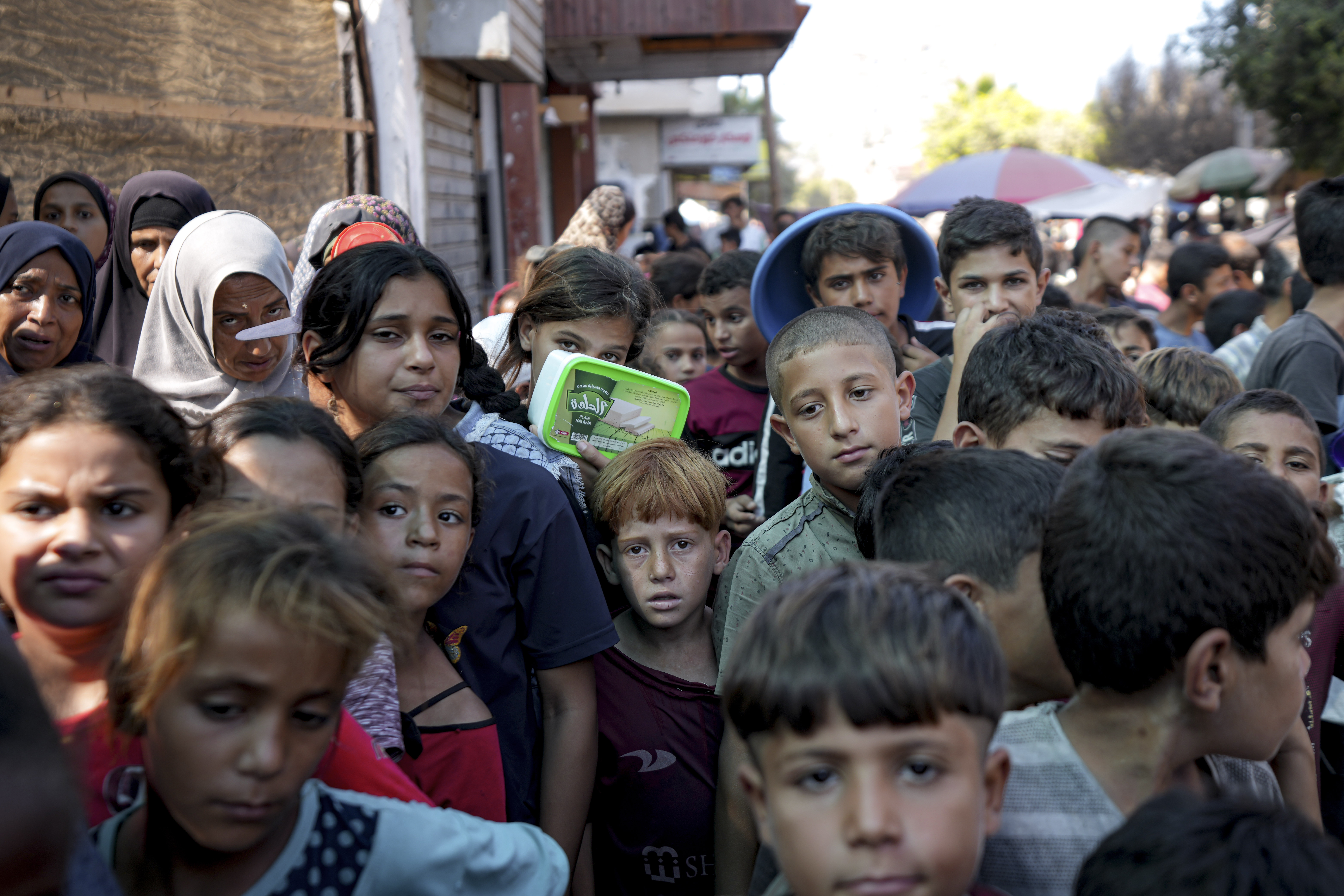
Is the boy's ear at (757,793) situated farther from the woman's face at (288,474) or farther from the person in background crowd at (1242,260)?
the person in background crowd at (1242,260)

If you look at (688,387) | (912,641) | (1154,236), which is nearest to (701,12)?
(688,387)

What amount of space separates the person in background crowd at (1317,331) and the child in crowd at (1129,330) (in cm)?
50

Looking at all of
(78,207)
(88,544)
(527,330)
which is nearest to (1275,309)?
(527,330)

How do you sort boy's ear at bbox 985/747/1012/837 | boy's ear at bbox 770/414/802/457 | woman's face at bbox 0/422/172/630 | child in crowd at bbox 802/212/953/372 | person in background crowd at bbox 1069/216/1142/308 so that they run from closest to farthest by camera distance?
boy's ear at bbox 985/747/1012/837 < woman's face at bbox 0/422/172/630 < boy's ear at bbox 770/414/802/457 < child in crowd at bbox 802/212/953/372 < person in background crowd at bbox 1069/216/1142/308

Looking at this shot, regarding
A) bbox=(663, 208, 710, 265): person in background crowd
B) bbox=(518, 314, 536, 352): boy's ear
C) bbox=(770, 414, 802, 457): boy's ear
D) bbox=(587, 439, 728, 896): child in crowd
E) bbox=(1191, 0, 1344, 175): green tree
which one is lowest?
bbox=(587, 439, 728, 896): child in crowd

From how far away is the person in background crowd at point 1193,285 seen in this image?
20.9 feet

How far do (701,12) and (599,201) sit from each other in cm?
519

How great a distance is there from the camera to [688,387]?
13.4 ft

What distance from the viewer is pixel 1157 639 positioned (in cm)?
138

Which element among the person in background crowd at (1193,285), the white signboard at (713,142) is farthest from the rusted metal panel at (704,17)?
the white signboard at (713,142)

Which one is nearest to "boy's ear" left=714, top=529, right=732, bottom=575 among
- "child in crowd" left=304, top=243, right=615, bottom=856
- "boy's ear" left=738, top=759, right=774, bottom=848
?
"child in crowd" left=304, top=243, right=615, bottom=856

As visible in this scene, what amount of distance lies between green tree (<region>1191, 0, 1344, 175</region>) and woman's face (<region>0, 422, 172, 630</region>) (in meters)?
20.6

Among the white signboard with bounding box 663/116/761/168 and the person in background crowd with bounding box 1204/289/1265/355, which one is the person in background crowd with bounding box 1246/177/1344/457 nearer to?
the person in background crowd with bounding box 1204/289/1265/355

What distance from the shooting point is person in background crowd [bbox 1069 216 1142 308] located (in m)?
6.20
